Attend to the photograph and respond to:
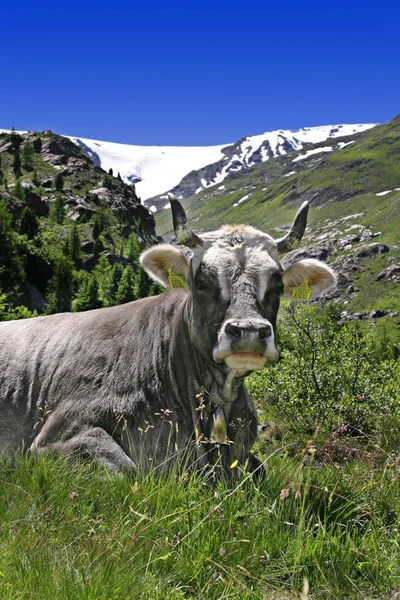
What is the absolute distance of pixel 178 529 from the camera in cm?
453

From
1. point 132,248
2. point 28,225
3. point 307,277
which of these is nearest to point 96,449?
point 307,277

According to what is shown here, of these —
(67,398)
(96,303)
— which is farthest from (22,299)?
(67,398)

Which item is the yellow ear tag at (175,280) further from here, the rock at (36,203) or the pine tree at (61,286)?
the rock at (36,203)

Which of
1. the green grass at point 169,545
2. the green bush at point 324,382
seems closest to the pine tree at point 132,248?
the green bush at point 324,382

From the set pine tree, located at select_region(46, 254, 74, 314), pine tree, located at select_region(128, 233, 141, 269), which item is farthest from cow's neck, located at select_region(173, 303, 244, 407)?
pine tree, located at select_region(128, 233, 141, 269)

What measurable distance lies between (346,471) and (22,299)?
4498 inches

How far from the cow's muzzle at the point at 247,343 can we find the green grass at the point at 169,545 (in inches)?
48.6

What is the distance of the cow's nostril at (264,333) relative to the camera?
5926 mm

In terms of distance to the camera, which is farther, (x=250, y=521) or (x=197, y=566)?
(x=250, y=521)

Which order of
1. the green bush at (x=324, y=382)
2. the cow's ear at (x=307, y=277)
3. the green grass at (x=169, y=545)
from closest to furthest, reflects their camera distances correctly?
the green grass at (x=169, y=545) → the cow's ear at (x=307, y=277) → the green bush at (x=324, y=382)

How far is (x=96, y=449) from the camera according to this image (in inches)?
260

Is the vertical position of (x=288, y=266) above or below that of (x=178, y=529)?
above

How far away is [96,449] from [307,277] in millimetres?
3546

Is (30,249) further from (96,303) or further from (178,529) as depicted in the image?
(178,529)
